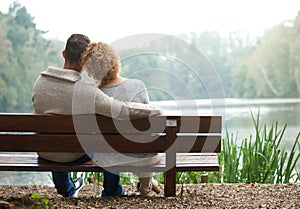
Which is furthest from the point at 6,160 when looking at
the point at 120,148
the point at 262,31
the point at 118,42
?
the point at 262,31

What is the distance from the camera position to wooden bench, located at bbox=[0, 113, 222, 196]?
2.78 m

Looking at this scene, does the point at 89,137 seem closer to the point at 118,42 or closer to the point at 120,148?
the point at 120,148

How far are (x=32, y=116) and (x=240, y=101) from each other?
647 cm

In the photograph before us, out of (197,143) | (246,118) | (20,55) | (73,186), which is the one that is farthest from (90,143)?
(20,55)

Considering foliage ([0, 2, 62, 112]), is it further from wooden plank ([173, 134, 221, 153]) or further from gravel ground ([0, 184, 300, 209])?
wooden plank ([173, 134, 221, 153])

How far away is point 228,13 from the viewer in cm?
912

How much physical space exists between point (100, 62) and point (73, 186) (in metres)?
0.75

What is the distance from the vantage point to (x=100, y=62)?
280cm

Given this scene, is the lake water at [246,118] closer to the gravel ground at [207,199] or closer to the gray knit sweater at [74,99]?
the gravel ground at [207,199]

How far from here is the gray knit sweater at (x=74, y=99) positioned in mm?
2709

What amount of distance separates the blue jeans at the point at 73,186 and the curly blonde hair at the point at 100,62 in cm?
43

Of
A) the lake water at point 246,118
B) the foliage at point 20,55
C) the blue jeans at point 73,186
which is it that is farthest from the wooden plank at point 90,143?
the foliage at point 20,55

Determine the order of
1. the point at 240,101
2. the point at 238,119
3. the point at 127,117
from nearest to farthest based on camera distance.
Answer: the point at 127,117, the point at 238,119, the point at 240,101

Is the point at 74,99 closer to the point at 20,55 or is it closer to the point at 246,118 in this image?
the point at 246,118
